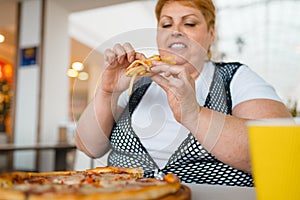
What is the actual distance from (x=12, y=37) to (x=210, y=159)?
642 cm

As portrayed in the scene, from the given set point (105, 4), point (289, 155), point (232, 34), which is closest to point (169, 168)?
point (289, 155)

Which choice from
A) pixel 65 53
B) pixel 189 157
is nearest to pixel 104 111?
pixel 189 157

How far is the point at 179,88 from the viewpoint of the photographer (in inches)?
27.4

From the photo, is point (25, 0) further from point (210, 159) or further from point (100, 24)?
point (210, 159)

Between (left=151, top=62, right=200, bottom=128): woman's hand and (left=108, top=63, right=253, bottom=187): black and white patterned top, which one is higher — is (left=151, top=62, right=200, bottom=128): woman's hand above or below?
above

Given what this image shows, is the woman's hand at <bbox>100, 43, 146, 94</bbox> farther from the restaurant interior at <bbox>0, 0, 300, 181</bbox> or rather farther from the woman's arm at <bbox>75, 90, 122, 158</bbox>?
the restaurant interior at <bbox>0, 0, 300, 181</bbox>

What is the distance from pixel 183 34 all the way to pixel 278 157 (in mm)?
544

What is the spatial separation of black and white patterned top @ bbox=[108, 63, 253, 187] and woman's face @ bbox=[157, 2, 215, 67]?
0.13 m

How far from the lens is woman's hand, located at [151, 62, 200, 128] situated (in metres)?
0.70

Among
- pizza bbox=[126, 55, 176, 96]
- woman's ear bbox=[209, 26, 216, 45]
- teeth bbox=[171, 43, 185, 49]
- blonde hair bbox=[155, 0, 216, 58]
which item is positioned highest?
blonde hair bbox=[155, 0, 216, 58]

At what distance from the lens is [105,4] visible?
14.4 ft

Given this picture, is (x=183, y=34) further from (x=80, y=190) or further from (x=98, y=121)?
(x=80, y=190)

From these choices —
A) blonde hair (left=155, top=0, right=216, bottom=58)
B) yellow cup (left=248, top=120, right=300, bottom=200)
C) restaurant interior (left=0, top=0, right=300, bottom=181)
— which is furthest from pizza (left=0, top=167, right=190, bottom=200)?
restaurant interior (left=0, top=0, right=300, bottom=181)

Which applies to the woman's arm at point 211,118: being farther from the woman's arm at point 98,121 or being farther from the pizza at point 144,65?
the woman's arm at point 98,121
